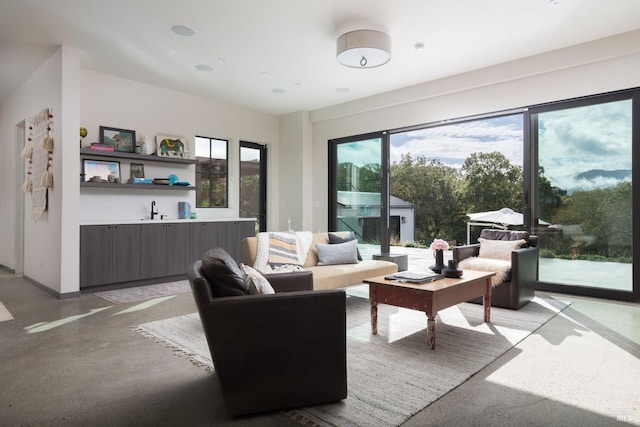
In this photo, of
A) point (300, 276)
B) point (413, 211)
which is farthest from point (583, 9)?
point (413, 211)

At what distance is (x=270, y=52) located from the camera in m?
5.02

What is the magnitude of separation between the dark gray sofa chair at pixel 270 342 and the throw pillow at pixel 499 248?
10.6ft

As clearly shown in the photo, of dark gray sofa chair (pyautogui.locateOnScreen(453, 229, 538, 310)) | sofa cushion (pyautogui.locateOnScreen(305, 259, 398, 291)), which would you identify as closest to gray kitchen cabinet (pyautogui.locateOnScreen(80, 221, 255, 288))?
sofa cushion (pyautogui.locateOnScreen(305, 259, 398, 291))

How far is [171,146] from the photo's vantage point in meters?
6.41

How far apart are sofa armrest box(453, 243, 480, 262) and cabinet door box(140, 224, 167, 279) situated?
396cm

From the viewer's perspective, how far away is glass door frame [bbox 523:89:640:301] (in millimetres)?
4500

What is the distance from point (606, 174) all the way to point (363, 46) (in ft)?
10.6

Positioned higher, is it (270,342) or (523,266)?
(523,266)

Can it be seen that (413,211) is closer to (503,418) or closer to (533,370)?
(533,370)

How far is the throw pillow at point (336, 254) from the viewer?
4.60m

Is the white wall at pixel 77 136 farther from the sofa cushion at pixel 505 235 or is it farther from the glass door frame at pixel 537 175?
the glass door frame at pixel 537 175

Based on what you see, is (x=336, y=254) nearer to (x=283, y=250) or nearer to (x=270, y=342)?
(x=283, y=250)

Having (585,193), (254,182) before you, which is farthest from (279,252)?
(254,182)

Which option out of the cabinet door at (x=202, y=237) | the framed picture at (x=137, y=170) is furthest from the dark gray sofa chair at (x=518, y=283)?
the framed picture at (x=137, y=170)
